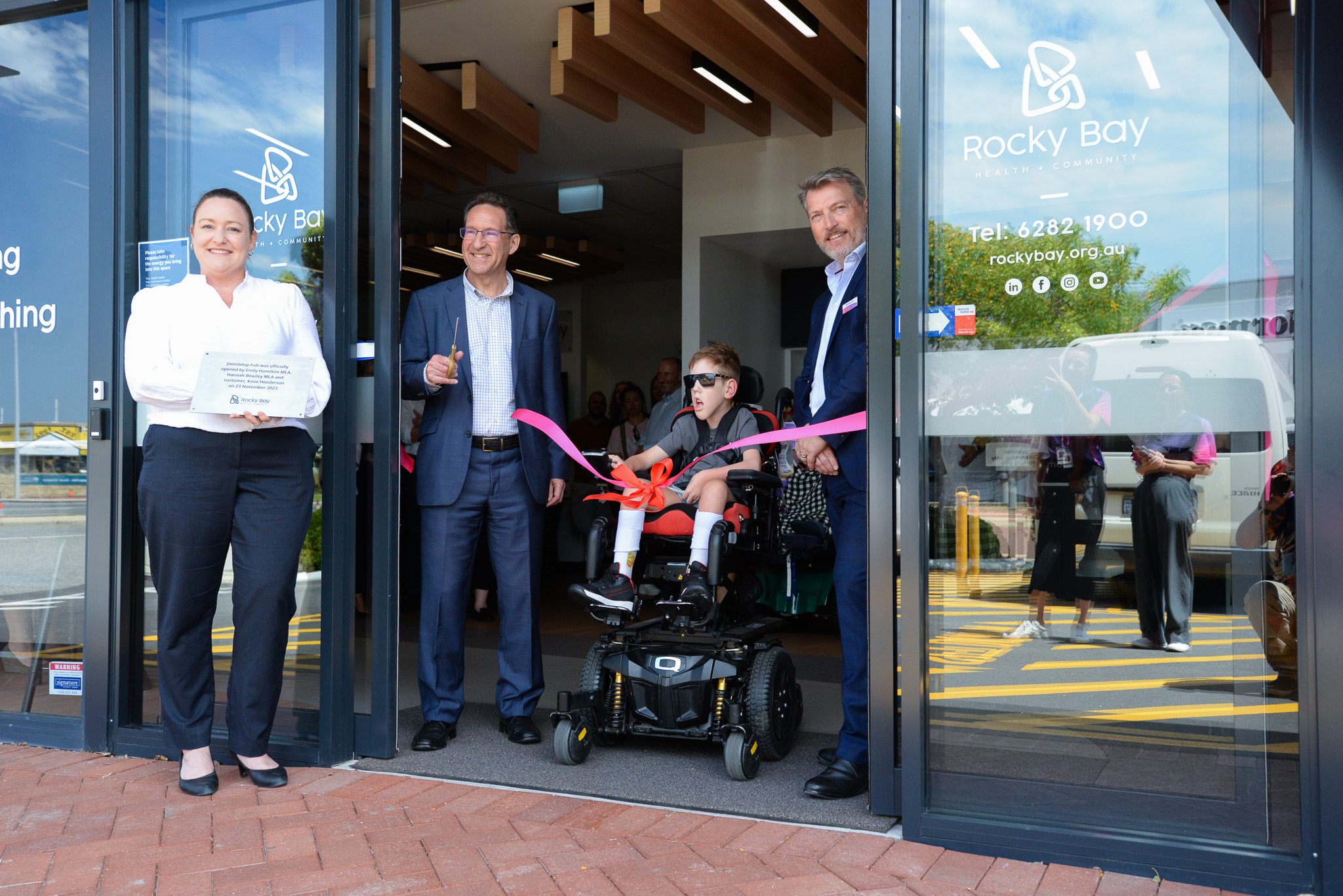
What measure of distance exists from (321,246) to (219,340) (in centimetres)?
50

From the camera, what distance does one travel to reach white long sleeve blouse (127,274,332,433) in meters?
3.05

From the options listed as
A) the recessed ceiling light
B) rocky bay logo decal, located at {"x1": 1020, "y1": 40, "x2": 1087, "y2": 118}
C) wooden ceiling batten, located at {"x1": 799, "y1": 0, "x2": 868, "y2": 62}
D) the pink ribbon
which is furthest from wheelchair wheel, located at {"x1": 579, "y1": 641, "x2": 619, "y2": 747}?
the recessed ceiling light

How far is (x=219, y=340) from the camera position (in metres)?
3.11

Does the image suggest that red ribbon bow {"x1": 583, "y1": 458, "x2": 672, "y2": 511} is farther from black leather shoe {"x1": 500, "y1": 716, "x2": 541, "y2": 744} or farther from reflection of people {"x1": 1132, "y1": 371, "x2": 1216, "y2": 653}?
reflection of people {"x1": 1132, "y1": 371, "x2": 1216, "y2": 653}

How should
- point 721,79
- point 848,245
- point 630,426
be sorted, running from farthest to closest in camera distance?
point 630,426, point 721,79, point 848,245

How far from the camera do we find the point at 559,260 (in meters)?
11.9

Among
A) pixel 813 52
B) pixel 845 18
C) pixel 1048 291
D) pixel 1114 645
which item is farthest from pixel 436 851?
pixel 813 52

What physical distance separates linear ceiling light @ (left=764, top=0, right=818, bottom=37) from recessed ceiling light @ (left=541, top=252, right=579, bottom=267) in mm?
5789

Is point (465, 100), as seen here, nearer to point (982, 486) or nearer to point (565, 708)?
Answer: point (565, 708)

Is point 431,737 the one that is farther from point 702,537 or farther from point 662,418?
point 662,418

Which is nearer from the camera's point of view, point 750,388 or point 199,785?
point 199,785

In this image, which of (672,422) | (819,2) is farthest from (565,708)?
(819,2)

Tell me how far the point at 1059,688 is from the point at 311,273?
2616 mm

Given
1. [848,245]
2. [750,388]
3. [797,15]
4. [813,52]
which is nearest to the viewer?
[848,245]
